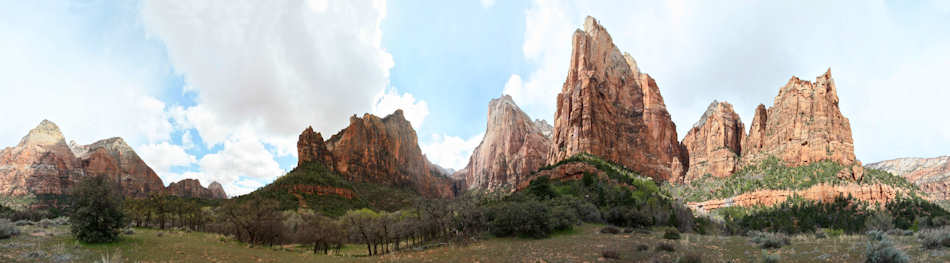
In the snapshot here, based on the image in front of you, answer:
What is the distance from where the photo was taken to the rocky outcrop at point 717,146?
4542 inches

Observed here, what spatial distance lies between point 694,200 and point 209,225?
366 ft

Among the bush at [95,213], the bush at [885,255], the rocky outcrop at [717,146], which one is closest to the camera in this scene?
the bush at [885,255]

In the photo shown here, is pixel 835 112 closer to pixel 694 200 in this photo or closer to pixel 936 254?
pixel 694 200

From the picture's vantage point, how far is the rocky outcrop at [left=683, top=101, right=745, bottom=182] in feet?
379

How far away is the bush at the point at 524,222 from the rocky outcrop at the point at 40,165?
498 ft

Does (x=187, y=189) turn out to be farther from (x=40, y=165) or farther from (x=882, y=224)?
(x=882, y=224)

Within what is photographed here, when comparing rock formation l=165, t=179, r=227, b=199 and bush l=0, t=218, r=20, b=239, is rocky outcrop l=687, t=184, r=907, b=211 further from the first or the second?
rock formation l=165, t=179, r=227, b=199

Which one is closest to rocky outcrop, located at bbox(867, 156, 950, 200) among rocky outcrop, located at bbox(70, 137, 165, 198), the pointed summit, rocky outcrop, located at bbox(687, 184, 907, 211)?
rocky outcrop, located at bbox(687, 184, 907, 211)

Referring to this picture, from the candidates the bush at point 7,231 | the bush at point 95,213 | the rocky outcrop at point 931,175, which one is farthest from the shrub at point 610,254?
the rocky outcrop at point 931,175

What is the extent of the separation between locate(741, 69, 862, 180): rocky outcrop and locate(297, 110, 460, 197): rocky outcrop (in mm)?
A: 128041

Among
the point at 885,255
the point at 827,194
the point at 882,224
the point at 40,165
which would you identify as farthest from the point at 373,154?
the point at 885,255

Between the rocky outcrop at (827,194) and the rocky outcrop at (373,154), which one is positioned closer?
the rocky outcrop at (827,194)

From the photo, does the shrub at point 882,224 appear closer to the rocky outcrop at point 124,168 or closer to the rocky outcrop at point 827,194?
the rocky outcrop at point 827,194

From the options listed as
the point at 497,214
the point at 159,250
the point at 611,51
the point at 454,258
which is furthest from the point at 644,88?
the point at 159,250
